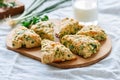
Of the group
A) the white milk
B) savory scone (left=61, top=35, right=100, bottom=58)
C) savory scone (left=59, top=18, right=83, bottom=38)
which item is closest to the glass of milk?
the white milk

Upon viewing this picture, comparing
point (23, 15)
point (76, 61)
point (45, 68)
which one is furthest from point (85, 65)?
point (23, 15)

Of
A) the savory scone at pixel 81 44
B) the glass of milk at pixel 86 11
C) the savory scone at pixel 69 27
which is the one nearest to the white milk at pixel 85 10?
the glass of milk at pixel 86 11

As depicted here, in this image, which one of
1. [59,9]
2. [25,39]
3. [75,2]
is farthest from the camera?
[59,9]

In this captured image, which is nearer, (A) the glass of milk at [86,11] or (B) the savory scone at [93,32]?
(B) the savory scone at [93,32]

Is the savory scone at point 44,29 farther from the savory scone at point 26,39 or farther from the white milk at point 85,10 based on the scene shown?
the white milk at point 85,10

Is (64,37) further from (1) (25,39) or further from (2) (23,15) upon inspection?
(2) (23,15)
